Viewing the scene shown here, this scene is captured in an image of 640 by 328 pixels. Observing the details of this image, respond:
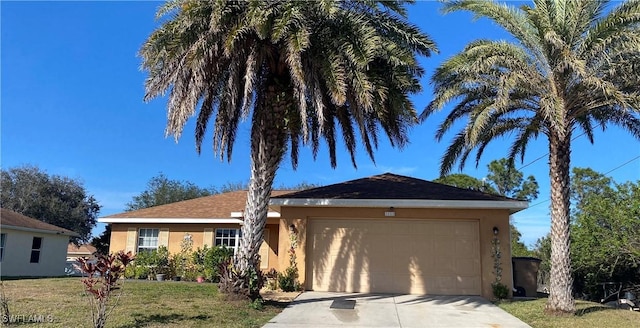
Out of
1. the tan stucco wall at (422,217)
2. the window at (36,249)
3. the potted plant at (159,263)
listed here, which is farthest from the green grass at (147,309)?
the window at (36,249)

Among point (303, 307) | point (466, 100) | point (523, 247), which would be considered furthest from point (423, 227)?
point (523, 247)

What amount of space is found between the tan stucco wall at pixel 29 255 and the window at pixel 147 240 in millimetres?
6924

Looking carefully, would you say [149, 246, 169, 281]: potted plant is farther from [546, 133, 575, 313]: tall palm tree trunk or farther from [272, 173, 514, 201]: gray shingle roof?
[546, 133, 575, 313]: tall palm tree trunk

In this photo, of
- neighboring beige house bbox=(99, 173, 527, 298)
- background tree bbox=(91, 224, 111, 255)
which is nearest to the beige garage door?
neighboring beige house bbox=(99, 173, 527, 298)

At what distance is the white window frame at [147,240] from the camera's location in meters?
19.3

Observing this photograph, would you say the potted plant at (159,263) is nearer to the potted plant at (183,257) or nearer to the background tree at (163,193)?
the potted plant at (183,257)

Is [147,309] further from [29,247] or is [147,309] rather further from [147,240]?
[29,247]

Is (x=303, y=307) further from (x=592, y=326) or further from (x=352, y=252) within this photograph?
(x=592, y=326)

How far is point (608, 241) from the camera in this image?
1727 cm

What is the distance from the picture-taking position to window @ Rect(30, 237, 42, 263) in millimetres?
23409

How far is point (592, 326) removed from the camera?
9.31 m

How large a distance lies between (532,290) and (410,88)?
808 cm

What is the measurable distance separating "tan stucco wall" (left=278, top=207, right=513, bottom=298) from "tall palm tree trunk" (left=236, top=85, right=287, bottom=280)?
3083 millimetres

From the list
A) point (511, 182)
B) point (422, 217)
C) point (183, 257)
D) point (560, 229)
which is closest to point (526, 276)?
point (422, 217)
